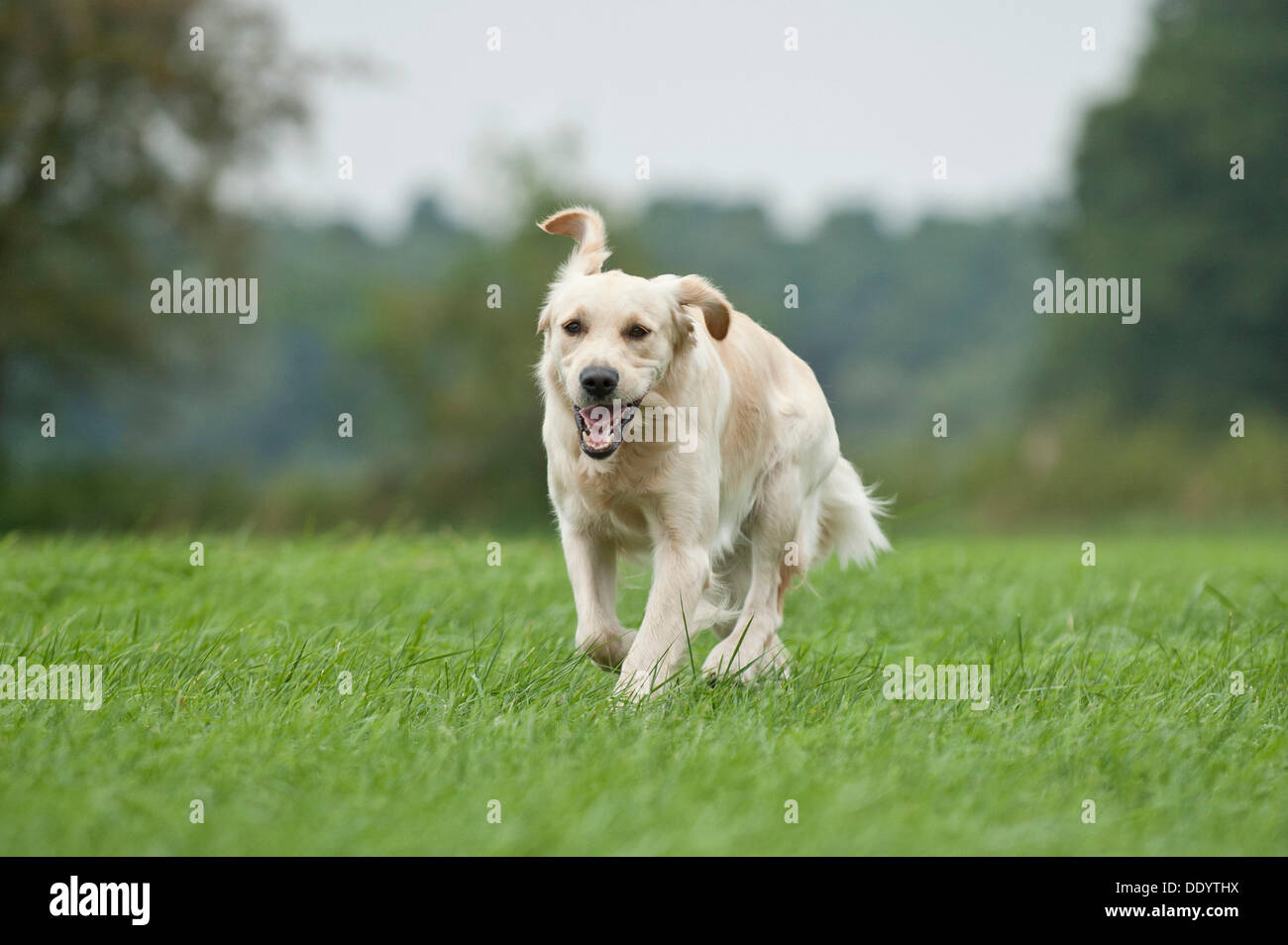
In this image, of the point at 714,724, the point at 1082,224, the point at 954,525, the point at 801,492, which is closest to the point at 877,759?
the point at 714,724

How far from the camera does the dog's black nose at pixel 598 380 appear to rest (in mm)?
4230

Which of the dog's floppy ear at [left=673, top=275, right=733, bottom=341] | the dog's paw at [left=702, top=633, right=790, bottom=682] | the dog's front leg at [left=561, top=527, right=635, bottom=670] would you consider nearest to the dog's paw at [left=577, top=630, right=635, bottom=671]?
the dog's front leg at [left=561, top=527, right=635, bottom=670]

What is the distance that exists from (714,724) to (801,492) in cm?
168

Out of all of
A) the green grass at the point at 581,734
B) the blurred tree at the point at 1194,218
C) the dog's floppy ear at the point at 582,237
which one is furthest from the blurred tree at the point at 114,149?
the blurred tree at the point at 1194,218

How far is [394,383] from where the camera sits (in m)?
25.3

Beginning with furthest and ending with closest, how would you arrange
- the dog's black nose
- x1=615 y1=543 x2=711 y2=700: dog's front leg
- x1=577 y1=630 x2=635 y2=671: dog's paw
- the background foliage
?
the background foliage, x1=577 y1=630 x2=635 y2=671: dog's paw, x1=615 y1=543 x2=711 y2=700: dog's front leg, the dog's black nose

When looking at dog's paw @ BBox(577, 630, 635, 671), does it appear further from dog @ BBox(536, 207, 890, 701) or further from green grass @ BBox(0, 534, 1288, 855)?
green grass @ BBox(0, 534, 1288, 855)

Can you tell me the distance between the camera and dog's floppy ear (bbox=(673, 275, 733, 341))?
4.64 metres

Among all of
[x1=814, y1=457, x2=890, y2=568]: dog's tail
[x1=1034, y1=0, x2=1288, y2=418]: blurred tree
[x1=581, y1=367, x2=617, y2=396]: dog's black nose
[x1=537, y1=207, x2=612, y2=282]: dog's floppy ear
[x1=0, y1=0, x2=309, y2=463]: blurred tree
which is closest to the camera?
[x1=581, y1=367, x2=617, y2=396]: dog's black nose

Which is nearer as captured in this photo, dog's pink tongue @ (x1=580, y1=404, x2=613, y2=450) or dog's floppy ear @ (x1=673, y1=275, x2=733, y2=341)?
dog's pink tongue @ (x1=580, y1=404, x2=613, y2=450)

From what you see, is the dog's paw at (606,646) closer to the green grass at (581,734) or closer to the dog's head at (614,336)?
the green grass at (581,734)

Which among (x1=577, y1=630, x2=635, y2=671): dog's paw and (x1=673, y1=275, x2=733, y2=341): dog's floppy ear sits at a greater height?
(x1=673, y1=275, x2=733, y2=341): dog's floppy ear
